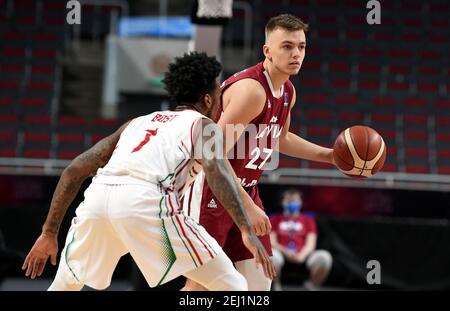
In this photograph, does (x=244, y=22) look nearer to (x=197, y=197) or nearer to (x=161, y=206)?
(x=197, y=197)

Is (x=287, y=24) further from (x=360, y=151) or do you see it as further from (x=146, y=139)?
(x=146, y=139)

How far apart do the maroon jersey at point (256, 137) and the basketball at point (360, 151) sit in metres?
0.43

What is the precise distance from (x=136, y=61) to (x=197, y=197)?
11004 millimetres

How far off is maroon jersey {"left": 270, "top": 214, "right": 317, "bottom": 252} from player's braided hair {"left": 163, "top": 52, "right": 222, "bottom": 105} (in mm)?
5282

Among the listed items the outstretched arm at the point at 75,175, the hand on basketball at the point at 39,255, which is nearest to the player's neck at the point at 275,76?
the outstretched arm at the point at 75,175

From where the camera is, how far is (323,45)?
15.0 m

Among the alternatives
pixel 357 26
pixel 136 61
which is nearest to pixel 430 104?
pixel 357 26

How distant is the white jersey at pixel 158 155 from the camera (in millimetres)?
3230

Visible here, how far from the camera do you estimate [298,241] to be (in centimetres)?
867

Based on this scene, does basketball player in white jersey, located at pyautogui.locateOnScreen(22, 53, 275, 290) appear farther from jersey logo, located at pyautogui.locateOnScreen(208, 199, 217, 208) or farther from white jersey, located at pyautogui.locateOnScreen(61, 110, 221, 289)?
jersey logo, located at pyautogui.locateOnScreen(208, 199, 217, 208)

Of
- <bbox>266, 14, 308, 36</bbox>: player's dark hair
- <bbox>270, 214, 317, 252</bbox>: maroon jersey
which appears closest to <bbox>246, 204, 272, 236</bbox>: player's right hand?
<bbox>266, 14, 308, 36</bbox>: player's dark hair

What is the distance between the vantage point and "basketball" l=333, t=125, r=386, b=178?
14.3 ft

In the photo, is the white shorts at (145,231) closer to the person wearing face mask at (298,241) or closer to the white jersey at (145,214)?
the white jersey at (145,214)

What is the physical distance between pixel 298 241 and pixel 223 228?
4.62 m
